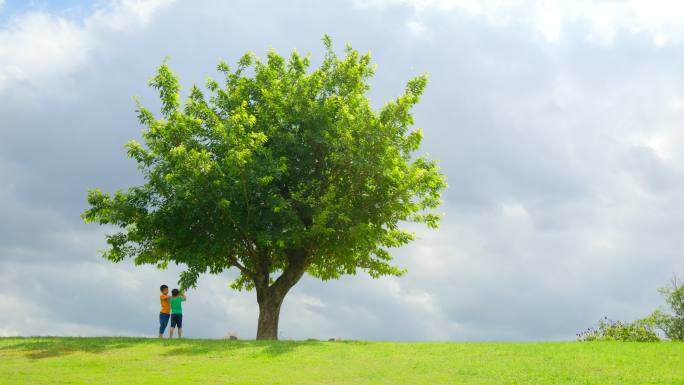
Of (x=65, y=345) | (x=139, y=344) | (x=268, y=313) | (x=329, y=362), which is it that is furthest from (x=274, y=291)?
(x=329, y=362)

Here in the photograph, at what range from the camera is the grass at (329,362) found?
22.8 metres

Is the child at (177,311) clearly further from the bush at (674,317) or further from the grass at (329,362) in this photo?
the bush at (674,317)

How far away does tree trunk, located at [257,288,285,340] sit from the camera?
36.3 metres

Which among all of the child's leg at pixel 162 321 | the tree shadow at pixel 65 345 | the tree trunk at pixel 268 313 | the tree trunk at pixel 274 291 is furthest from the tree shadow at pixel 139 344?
the tree trunk at pixel 274 291

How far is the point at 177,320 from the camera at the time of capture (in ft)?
110

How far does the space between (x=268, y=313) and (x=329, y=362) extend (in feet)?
37.3

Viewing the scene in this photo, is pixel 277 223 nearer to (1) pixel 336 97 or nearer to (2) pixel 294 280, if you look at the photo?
(2) pixel 294 280

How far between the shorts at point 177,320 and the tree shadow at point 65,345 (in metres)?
2.22

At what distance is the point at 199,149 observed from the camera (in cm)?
3603

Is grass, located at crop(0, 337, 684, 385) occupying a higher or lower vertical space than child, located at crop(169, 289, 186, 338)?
lower

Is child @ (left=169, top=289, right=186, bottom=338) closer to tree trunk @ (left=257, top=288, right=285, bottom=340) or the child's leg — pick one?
the child's leg

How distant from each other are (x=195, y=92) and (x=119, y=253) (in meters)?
9.98

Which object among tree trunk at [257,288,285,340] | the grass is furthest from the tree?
the grass

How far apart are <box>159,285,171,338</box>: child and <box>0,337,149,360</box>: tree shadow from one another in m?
2.08
